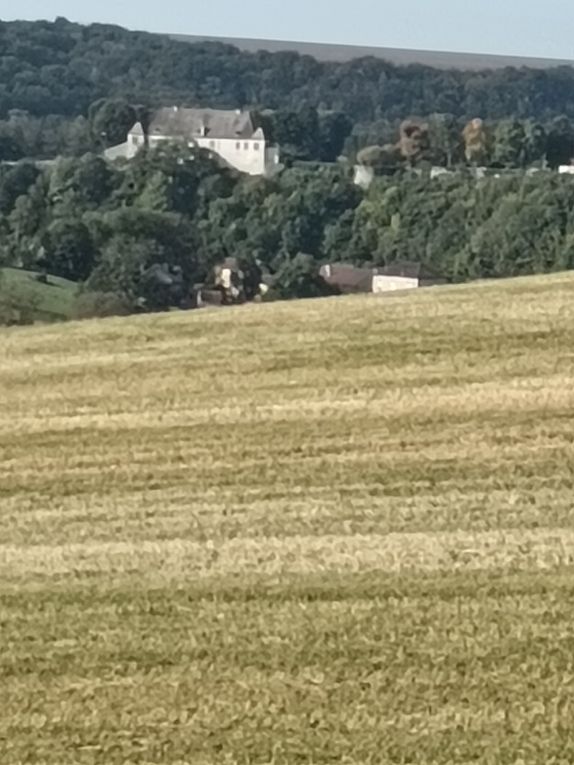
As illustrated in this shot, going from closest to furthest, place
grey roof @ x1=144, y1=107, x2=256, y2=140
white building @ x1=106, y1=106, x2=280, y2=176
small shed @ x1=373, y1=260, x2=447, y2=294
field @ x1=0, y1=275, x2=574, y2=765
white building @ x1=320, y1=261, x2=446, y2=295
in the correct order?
field @ x1=0, y1=275, x2=574, y2=765, small shed @ x1=373, y1=260, x2=447, y2=294, white building @ x1=320, y1=261, x2=446, y2=295, white building @ x1=106, y1=106, x2=280, y2=176, grey roof @ x1=144, y1=107, x2=256, y2=140

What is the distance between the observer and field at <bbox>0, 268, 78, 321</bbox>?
88.7 ft

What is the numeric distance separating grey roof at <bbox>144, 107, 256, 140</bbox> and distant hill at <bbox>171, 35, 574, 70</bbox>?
3917 centimetres

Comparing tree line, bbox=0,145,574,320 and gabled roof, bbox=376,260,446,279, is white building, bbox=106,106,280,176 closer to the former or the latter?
tree line, bbox=0,145,574,320

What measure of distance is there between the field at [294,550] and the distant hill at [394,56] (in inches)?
3912

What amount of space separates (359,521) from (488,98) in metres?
88.0

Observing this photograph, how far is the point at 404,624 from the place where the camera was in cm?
600

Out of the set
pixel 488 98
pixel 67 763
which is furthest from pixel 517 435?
pixel 488 98

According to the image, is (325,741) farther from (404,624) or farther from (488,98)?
(488,98)

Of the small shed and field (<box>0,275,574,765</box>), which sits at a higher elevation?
field (<box>0,275,574,765</box>)

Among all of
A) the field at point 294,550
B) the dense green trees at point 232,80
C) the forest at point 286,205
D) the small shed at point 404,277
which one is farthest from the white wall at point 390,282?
the dense green trees at point 232,80

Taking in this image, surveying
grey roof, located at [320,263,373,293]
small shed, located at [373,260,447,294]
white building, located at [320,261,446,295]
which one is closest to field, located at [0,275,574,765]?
small shed, located at [373,260,447,294]

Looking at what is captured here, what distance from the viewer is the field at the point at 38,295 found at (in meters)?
27.0

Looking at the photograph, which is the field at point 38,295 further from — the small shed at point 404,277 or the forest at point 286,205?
the small shed at point 404,277

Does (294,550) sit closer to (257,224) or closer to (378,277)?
(378,277)
